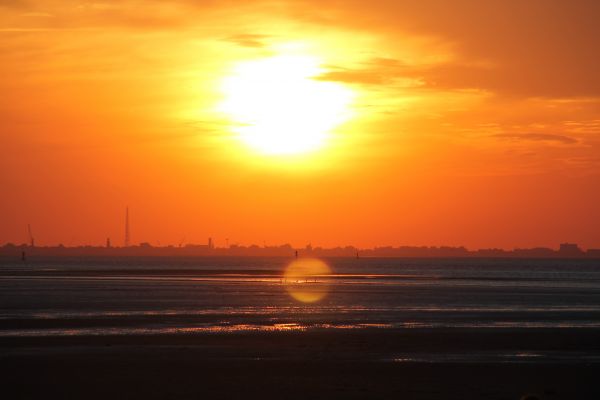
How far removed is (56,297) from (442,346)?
40.2 m

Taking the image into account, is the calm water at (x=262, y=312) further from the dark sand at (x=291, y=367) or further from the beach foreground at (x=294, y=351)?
the dark sand at (x=291, y=367)

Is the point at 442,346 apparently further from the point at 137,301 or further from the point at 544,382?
the point at 137,301

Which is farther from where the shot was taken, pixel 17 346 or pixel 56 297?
pixel 56 297

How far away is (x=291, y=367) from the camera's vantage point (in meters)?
29.7

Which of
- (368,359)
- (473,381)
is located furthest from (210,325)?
(473,381)

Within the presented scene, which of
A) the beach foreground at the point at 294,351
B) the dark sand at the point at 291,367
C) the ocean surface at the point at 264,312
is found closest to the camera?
the dark sand at the point at 291,367

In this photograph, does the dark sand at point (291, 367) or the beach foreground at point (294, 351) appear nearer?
the dark sand at point (291, 367)

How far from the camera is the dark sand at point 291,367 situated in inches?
985

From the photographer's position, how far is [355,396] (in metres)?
24.2

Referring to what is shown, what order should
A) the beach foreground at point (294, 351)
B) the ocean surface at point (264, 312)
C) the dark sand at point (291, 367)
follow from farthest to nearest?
the ocean surface at point (264, 312) < the beach foreground at point (294, 351) < the dark sand at point (291, 367)

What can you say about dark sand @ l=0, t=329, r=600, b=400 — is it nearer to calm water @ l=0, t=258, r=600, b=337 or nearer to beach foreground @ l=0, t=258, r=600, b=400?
beach foreground @ l=0, t=258, r=600, b=400

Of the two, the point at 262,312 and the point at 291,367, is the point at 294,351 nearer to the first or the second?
the point at 291,367

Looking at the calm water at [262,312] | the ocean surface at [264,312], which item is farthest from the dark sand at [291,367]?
the calm water at [262,312]

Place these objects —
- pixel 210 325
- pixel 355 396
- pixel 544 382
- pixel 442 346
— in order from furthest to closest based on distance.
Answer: pixel 210 325 → pixel 442 346 → pixel 544 382 → pixel 355 396
